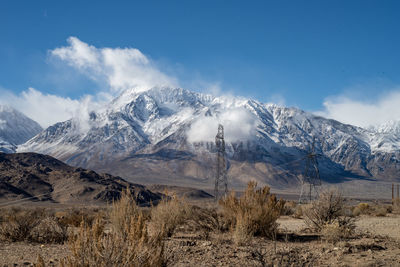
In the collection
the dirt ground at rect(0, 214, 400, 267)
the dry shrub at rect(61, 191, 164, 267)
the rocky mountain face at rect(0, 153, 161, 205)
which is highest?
the dry shrub at rect(61, 191, 164, 267)

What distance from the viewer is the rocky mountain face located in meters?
76.6

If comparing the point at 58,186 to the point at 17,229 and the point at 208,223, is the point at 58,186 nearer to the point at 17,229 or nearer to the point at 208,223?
the point at 17,229

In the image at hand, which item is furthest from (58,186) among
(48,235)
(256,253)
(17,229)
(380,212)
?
(256,253)

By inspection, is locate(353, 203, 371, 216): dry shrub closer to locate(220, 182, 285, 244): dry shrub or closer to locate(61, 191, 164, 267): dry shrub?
locate(220, 182, 285, 244): dry shrub

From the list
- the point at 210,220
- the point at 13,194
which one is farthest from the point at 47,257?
the point at 13,194

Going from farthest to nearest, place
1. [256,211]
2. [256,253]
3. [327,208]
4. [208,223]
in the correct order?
[327,208], [208,223], [256,211], [256,253]

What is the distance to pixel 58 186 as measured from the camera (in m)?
86.7

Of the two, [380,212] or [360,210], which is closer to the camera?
[380,212]

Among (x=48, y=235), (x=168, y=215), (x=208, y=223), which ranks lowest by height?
(x=48, y=235)

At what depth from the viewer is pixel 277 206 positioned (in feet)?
41.8

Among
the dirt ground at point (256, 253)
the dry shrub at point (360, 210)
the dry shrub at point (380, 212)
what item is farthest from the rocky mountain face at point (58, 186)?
the dirt ground at point (256, 253)

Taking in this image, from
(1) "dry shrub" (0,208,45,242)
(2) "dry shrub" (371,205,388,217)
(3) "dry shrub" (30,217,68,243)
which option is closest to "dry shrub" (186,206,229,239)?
(3) "dry shrub" (30,217,68,243)

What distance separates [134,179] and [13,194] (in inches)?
3537

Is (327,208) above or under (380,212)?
above
